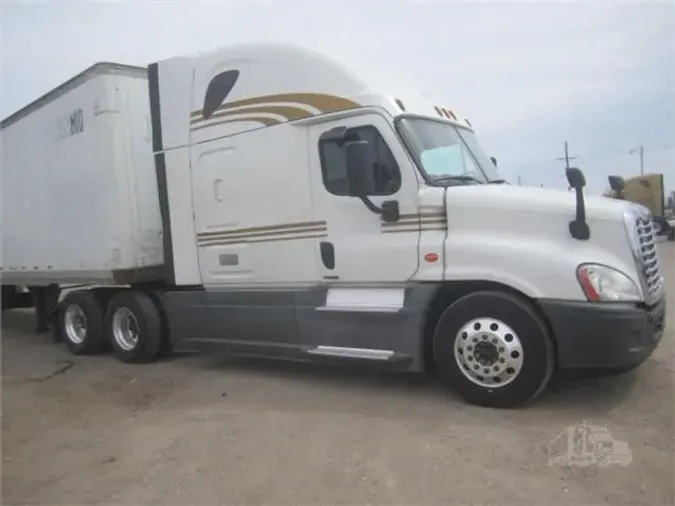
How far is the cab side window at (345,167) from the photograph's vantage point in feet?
19.7

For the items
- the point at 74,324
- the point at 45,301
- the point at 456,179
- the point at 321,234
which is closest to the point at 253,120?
the point at 321,234

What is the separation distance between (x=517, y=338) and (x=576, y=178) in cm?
138

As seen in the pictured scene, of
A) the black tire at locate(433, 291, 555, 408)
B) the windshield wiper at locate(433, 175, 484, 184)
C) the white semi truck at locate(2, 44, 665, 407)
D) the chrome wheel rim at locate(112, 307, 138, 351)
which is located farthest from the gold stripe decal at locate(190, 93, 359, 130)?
the chrome wheel rim at locate(112, 307, 138, 351)

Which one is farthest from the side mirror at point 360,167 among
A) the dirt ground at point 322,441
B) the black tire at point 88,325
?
the black tire at point 88,325

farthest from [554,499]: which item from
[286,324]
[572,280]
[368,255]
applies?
[286,324]

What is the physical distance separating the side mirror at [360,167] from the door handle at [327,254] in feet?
2.25

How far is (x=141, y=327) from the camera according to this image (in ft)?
27.0

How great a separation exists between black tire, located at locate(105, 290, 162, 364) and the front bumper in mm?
4942

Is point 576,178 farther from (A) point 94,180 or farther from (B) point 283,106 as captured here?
(A) point 94,180

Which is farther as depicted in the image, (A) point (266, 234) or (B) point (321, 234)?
(A) point (266, 234)

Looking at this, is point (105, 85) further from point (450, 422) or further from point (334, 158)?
point (450, 422)

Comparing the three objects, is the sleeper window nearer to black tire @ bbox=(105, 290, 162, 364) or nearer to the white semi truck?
the white semi truck

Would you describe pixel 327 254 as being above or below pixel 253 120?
below

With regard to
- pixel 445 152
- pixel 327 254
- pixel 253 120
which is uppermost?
pixel 253 120
